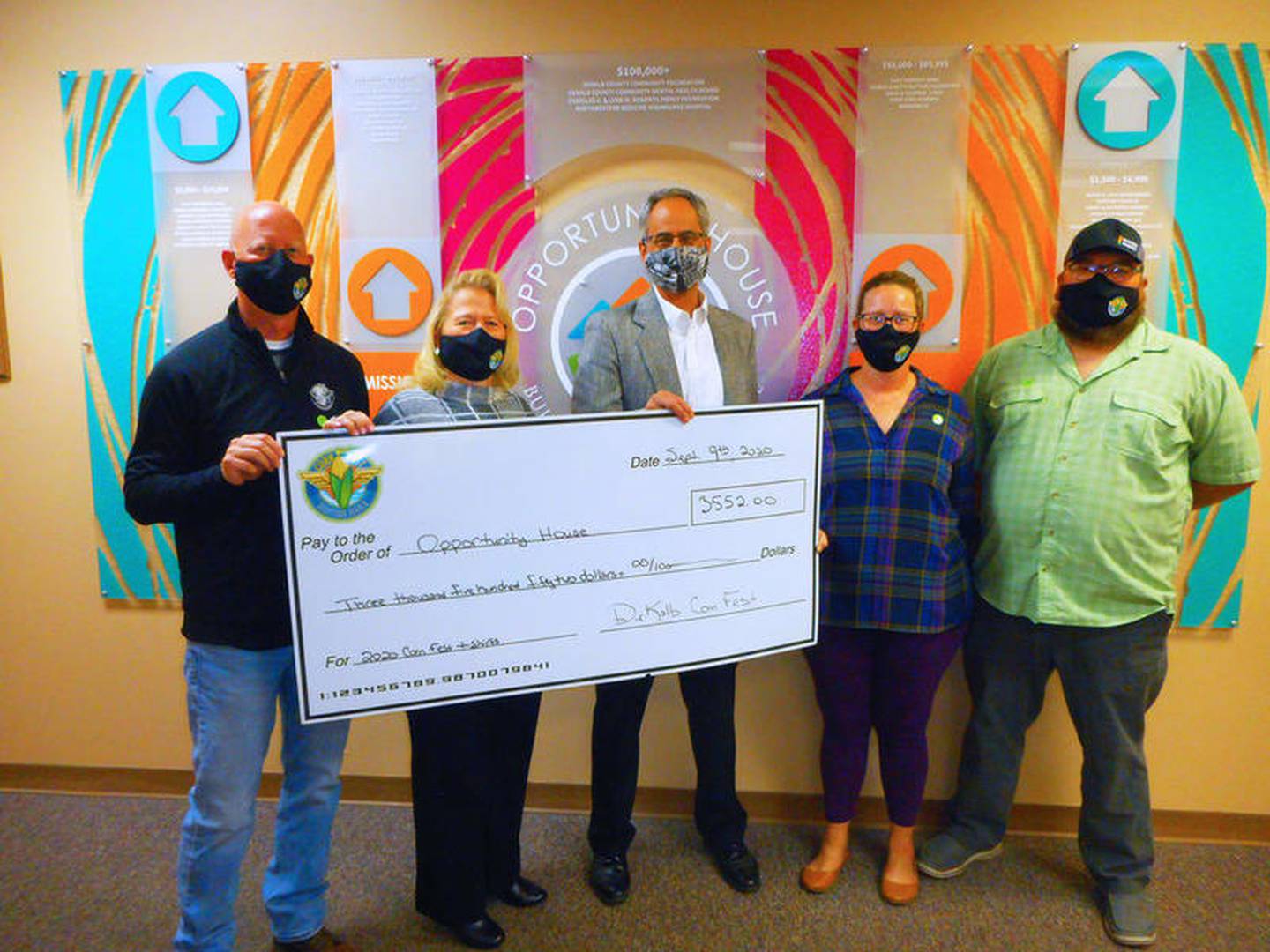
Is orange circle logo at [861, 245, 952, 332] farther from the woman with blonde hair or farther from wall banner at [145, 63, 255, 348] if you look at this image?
wall banner at [145, 63, 255, 348]

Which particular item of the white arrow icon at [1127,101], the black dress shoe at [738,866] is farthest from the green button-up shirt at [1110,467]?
the black dress shoe at [738,866]

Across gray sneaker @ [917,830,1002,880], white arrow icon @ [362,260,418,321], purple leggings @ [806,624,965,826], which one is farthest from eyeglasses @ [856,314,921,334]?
gray sneaker @ [917,830,1002,880]

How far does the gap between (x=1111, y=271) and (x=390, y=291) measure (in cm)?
204

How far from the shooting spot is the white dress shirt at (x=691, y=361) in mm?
2086

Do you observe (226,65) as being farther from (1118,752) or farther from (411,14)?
(1118,752)

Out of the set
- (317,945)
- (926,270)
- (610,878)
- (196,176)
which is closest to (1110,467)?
(926,270)

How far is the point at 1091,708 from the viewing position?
2100 mm

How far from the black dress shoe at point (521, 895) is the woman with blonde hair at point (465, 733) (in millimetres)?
115

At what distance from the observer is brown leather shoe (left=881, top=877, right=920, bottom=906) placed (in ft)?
7.06

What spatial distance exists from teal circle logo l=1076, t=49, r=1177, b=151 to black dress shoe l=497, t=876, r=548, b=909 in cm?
268

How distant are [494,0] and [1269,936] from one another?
3391mm

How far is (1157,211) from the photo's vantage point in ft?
7.47

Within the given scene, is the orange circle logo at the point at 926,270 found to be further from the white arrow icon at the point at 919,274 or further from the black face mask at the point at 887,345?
the black face mask at the point at 887,345
